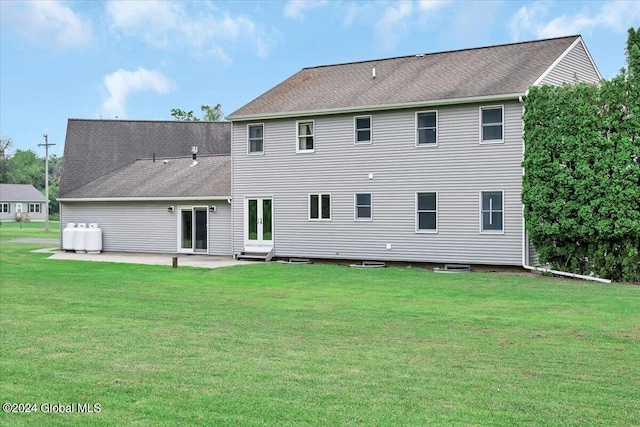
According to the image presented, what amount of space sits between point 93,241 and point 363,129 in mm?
13505

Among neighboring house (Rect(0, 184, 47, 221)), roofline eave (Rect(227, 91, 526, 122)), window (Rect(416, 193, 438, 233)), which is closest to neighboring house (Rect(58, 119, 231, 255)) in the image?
roofline eave (Rect(227, 91, 526, 122))

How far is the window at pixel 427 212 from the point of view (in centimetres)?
2314

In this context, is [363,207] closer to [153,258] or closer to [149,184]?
[153,258]

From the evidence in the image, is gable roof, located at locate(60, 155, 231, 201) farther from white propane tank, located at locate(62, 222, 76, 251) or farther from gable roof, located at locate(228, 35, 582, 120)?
gable roof, located at locate(228, 35, 582, 120)

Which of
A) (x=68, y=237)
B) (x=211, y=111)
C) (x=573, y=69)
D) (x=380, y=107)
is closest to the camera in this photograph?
(x=380, y=107)

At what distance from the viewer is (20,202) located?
89688mm

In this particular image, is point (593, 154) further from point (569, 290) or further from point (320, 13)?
→ point (320, 13)

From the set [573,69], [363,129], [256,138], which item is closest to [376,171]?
[363,129]

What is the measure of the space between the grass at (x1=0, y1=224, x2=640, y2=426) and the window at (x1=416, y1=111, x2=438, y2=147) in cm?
722

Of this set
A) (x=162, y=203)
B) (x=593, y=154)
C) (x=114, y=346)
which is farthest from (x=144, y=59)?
(x=114, y=346)

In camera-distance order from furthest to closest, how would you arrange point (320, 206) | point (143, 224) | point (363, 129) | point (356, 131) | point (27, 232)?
point (27, 232)
point (143, 224)
point (320, 206)
point (356, 131)
point (363, 129)

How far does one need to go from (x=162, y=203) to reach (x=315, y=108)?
28.0 ft

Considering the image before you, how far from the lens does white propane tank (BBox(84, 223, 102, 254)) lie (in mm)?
31281

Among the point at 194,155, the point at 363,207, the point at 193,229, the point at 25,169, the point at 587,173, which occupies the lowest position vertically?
the point at 193,229
